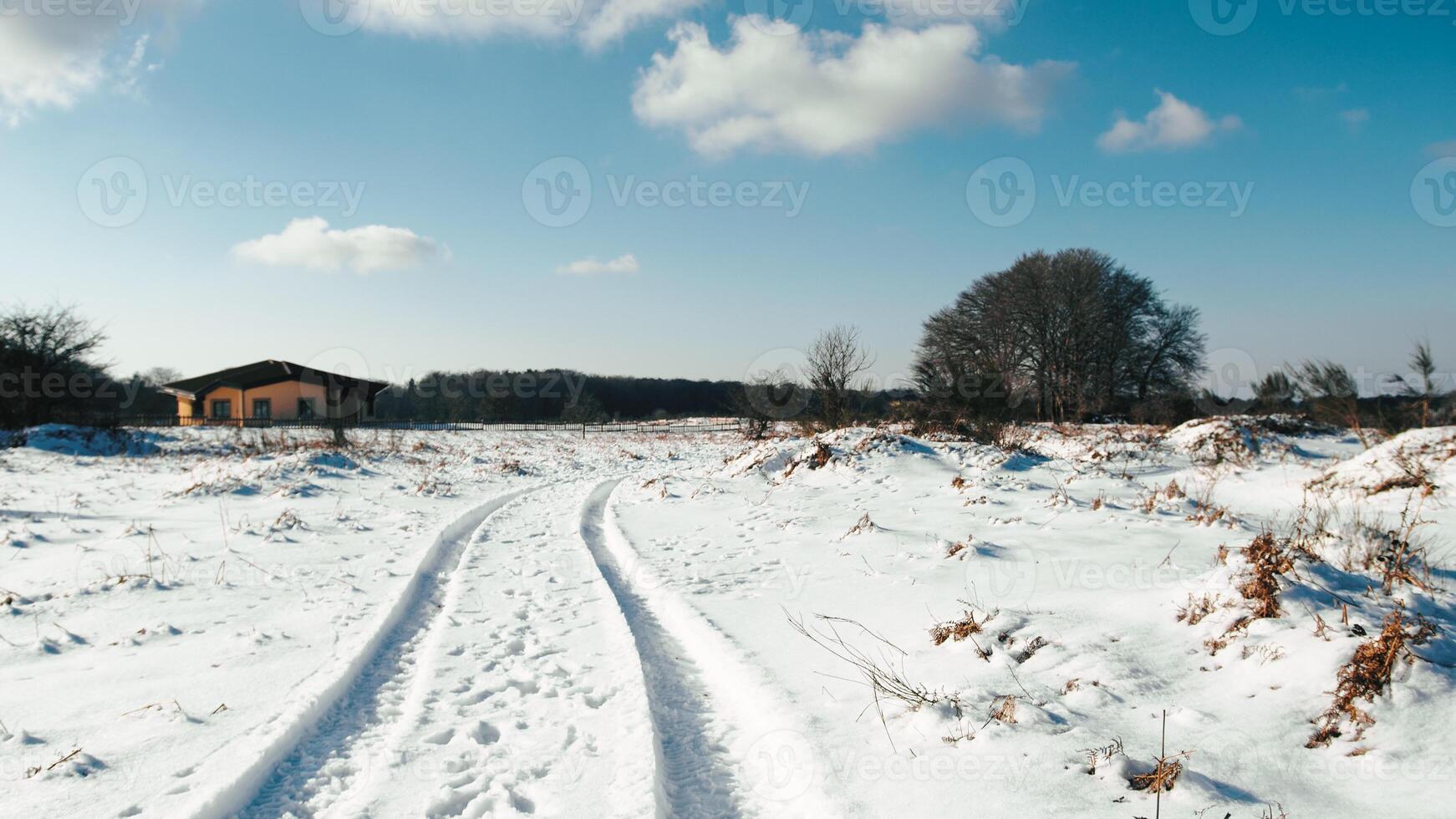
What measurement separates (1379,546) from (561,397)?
79.8 m

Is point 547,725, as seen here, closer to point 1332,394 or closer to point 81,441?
point 1332,394

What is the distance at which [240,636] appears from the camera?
533cm

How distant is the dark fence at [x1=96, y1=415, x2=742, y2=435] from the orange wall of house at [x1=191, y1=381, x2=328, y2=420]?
6.47 feet

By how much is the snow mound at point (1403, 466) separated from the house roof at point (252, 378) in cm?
5605

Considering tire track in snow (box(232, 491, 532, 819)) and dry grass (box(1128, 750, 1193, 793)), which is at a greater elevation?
dry grass (box(1128, 750, 1193, 793))

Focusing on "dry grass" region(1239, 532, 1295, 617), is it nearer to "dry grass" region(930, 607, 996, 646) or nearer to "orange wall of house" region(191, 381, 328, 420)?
"dry grass" region(930, 607, 996, 646)

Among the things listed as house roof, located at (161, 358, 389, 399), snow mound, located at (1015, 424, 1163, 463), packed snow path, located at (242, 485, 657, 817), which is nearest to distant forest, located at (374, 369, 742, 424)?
house roof, located at (161, 358, 389, 399)

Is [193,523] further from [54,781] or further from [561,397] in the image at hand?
[561,397]

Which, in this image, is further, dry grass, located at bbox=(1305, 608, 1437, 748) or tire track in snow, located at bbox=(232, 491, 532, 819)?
tire track in snow, located at bbox=(232, 491, 532, 819)

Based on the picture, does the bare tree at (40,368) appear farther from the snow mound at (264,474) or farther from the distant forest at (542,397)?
the distant forest at (542,397)

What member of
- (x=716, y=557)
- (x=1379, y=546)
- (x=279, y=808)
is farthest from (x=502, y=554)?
(x=1379, y=546)

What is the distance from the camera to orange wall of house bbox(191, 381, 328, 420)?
4775cm

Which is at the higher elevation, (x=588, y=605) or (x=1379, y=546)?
(x=1379, y=546)

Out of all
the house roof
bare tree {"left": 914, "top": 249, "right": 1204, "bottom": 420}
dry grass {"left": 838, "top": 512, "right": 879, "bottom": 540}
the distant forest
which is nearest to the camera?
dry grass {"left": 838, "top": 512, "right": 879, "bottom": 540}
